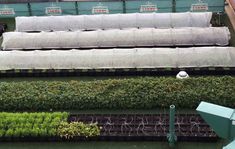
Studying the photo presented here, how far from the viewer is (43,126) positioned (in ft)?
49.9

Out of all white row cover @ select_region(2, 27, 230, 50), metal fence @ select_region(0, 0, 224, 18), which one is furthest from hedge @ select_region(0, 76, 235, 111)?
metal fence @ select_region(0, 0, 224, 18)

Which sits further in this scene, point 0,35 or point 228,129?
point 0,35

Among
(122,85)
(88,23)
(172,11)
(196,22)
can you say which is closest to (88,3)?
(88,23)

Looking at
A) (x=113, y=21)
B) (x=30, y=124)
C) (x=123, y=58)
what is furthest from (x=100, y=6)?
(x=30, y=124)

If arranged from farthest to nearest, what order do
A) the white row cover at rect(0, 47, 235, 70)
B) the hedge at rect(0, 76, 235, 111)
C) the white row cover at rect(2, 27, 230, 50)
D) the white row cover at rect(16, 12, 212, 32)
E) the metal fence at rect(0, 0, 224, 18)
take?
the metal fence at rect(0, 0, 224, 18) → the white row cover at rect(16, 12, 212, 32) → the white row cover at rect(2, 27, 230, 50) → the white row cover at rect(0, 47, 235, 70) → the hedge at rect(0, 76, 235, 111)

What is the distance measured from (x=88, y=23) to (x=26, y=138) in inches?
354

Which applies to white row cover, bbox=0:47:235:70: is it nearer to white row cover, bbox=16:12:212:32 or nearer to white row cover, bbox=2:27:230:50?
white row cover, bbox=2:27:230:50

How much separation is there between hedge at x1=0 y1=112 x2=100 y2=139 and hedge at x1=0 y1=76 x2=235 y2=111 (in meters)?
1.00

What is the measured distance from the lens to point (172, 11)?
23.3m

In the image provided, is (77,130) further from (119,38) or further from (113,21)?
(113,21)

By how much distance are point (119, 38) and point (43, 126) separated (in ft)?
23.6

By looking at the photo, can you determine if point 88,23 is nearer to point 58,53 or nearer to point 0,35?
point 58,53

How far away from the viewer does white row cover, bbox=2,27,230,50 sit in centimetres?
2019

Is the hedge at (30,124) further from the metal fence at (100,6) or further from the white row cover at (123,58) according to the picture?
the metal fence at (100,6)
